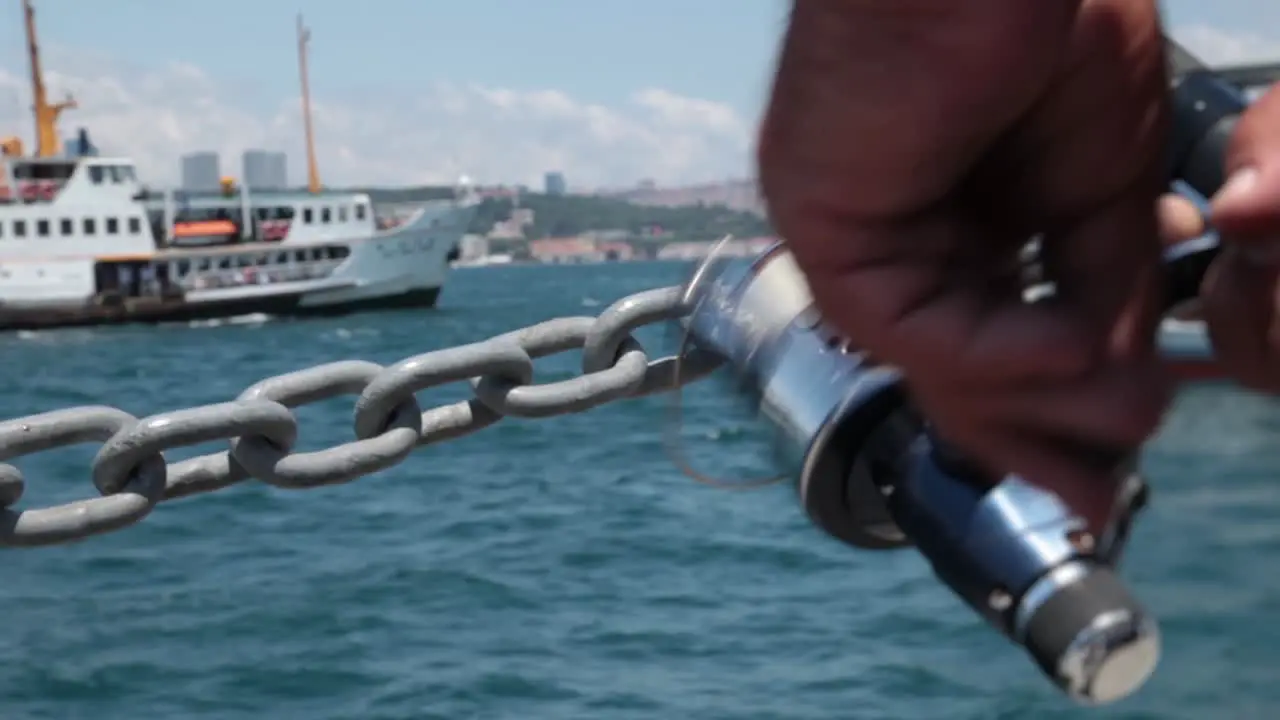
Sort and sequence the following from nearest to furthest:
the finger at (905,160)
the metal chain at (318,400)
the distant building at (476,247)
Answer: the finger at (905,160), the metal chain at (318,400), the distant building at (476,247)

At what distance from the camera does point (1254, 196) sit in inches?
21.1

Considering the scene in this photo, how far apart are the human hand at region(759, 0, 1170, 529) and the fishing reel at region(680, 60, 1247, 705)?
25cm

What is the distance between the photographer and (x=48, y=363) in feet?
88.0

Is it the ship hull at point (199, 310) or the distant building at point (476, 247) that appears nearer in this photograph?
the ship hull at point (199, 310)

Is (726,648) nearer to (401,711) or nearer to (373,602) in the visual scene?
(401,711)

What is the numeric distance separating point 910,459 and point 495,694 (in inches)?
192

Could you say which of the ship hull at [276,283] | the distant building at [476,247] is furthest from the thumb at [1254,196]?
the distant building at [476,247]

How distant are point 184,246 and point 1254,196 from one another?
37.5 metres

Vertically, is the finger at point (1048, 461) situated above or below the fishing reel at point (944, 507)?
above

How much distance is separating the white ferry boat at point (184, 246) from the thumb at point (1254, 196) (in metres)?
34.0

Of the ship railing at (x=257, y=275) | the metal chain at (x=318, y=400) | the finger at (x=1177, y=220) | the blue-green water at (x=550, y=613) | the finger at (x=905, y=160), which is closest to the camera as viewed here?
the finger at (x=905, y=160)

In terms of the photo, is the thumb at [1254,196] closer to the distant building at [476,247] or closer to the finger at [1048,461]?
the finger at [1048,461]

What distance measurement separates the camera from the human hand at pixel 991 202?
502mm

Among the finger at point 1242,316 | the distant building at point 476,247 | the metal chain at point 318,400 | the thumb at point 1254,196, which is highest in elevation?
the thumb at point 1254,196
